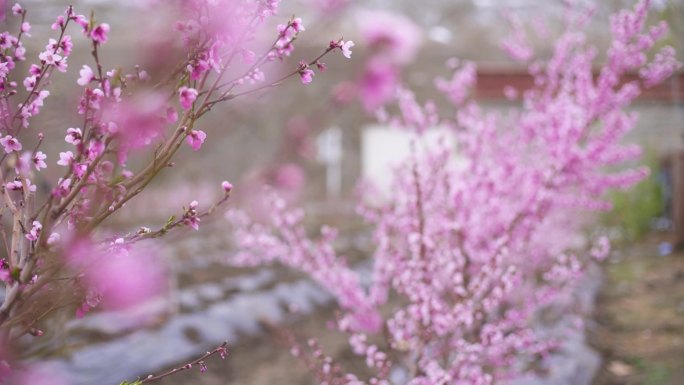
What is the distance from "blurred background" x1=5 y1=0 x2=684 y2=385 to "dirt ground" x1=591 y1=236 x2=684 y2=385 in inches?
0.7

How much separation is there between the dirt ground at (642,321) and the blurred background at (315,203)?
2 cm

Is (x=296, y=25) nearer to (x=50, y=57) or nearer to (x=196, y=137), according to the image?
(x=196, y=137)

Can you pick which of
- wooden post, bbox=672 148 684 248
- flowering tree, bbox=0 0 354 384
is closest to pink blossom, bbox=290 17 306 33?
flowering tree, bbox=0 0 354 384

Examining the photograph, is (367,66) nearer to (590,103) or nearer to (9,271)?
(9,271)

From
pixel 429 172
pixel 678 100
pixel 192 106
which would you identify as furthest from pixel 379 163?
pixel 192 106

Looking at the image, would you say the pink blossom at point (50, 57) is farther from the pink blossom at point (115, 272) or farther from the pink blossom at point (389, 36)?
the pink blossom at point (389, 36)

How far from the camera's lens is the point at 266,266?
891cm

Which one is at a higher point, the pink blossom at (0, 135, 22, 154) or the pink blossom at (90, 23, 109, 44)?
the pink blossom at (90, 23, 109, 44)

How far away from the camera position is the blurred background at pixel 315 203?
153 cm

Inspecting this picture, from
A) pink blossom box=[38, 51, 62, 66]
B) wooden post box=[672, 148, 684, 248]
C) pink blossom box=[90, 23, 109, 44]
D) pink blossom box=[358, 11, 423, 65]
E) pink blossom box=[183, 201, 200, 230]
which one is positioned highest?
wooden post box=[672, 148, 684, 248]

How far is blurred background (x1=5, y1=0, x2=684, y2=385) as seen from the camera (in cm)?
153

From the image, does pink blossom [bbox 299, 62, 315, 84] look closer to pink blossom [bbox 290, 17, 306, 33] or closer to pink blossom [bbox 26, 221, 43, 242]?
pink blossom [bbox 290, 17, 306, 33]

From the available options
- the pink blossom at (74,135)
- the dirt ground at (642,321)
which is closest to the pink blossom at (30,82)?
the pink blossom at (74,135)

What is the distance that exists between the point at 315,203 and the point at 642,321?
10.5 m
